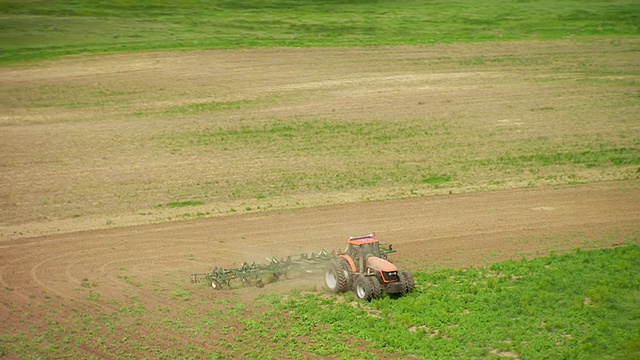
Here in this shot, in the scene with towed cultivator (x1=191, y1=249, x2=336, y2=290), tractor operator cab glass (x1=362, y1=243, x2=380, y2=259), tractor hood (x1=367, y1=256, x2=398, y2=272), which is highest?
tractor operator cab glass (x1=362, y1=243, x2=380, y2=259)

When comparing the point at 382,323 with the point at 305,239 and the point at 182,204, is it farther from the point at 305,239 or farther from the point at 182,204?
the point at 182,204

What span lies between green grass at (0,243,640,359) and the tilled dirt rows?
1.20m

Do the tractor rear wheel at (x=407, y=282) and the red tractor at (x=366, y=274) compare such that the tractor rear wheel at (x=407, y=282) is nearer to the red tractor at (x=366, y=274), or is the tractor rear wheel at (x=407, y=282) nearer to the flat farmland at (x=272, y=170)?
the red tractor at (x=366, y=274)

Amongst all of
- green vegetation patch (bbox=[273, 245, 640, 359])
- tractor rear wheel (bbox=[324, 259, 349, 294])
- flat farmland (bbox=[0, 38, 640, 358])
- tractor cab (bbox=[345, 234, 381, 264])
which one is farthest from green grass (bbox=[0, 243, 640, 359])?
tractor cab (bbox=[345, 234, 381, 264])

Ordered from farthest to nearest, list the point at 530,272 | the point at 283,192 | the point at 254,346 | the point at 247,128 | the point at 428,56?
the point at 428,56, the point at 247,128, the point at 283,192, the point at 530,272, the point at 254,346

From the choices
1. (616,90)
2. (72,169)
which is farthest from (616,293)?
(616,90)

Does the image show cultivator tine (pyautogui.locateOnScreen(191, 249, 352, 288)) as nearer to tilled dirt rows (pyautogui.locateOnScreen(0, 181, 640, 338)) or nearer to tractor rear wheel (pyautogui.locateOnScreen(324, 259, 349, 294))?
tilled dirt rows (pyautogui.locateOnScreen(0, 181, 640, 338))

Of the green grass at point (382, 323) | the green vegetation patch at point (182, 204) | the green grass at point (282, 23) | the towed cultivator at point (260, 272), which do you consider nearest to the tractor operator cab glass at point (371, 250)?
the green grass at point (382, 323)

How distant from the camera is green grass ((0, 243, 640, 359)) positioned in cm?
2092

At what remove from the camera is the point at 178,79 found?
55375mm

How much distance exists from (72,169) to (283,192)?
414 inches

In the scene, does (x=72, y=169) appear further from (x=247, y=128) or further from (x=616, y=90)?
(x=616, y=90)

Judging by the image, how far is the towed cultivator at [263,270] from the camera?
25.4m

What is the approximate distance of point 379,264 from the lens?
23562 mm
